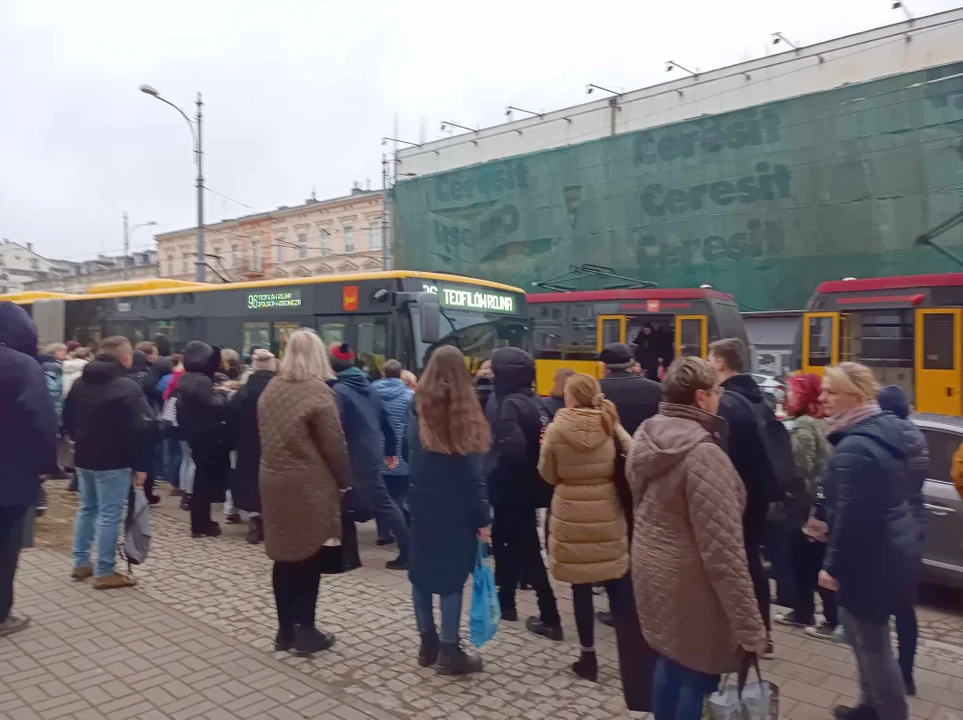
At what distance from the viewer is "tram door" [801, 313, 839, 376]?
14.6 meters

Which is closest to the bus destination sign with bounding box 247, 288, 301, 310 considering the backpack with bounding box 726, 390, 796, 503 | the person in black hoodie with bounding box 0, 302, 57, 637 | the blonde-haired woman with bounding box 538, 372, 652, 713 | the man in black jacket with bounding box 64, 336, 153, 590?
the man in black jacket with bounding box 64, 336, 153, 590

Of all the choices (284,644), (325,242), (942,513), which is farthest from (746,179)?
(325,242)

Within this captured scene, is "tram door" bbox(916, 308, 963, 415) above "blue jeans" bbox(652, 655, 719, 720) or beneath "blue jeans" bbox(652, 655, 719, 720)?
above

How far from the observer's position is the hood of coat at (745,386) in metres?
4.16

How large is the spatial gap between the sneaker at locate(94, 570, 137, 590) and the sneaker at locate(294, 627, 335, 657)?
187 centimetres

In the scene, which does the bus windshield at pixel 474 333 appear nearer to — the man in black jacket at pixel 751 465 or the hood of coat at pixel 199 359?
the hood of coat at pixel 199 359

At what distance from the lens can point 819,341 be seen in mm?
14852

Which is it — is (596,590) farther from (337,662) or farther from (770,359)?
(770,359)

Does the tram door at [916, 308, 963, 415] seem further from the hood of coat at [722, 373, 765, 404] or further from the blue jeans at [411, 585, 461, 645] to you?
the blue jeans at [411, 585, 461, 645]

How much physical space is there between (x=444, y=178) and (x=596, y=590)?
33195 millimetres

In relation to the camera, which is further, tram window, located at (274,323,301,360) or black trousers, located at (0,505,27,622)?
tram window, located at (274,323,301,360)

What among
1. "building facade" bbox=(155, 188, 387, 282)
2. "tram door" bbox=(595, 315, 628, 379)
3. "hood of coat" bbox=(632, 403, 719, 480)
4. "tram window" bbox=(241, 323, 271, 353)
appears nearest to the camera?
"hood of coat" bbox=(632, 403, 719, 480)

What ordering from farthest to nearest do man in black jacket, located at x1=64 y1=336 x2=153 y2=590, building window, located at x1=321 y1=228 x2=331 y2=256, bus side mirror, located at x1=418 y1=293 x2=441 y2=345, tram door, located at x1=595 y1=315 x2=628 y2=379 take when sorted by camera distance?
building window, located at x1=321 y1=228 x2=331 y2=256 < tram door, located at x1=595 y1=315 x2=628 y2=379 < bus side mirror, located at x1=418 y1=293 x2=441 y2=345 < man in black jacket, located at x1=64 y1=336 x2=153 y2=590

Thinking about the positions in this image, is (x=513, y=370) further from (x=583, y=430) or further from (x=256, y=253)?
(x=256, y=253)
